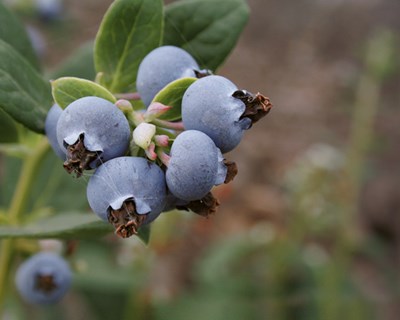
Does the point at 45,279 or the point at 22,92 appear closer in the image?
the point at 22,92

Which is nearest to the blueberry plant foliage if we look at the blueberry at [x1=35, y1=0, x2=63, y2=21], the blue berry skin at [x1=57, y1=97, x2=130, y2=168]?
the blue berry skin at [x1=57, y1=97, x2=130, y2=168]

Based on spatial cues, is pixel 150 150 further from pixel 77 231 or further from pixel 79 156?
pixel 77 231

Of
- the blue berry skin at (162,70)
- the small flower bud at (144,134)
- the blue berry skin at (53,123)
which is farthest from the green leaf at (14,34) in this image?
the small flower bud at (144,134)

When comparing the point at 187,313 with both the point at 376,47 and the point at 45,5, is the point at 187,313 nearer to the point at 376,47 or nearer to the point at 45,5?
the point at 45,5

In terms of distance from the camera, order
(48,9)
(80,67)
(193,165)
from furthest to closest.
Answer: (48,9), (80,67), (193,165)

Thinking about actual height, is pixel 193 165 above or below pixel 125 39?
below

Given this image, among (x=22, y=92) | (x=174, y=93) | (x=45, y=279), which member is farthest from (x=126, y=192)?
(x=45, y=279)

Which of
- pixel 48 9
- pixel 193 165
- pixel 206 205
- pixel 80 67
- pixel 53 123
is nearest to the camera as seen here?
pixel 193 165

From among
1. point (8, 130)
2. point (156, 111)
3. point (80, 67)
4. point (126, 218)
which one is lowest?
point (126, 218)
